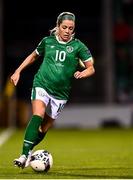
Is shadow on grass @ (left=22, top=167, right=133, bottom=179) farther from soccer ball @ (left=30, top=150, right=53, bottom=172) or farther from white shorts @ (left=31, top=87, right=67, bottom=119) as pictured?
white shorts @ (left=31, top=87, right=67, bottom=119)

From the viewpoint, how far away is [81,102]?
27.1 m

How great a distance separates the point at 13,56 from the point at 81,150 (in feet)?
38.0

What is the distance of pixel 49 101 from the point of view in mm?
11461

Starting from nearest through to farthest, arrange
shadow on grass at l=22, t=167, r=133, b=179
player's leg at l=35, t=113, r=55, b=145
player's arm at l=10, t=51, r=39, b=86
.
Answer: shadow on grass at l=22, t=167, r=133, b=179 → player's arm at l=10, t=51, r=39, b=86 → player's leg at l=35, t=113, r=55, b=145

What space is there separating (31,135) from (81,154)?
3.91 metres

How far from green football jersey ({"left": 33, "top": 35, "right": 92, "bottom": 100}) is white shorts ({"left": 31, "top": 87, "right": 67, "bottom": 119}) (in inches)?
2.2

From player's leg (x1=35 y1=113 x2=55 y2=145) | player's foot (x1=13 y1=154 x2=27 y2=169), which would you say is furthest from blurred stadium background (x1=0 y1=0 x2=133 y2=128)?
player's foot (x1=13 y1=154 x2=27 y2=169)

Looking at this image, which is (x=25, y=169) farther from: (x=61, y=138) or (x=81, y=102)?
(x=81, y=102)

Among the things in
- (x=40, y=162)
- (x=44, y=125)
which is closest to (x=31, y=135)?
(x=40, y=162)

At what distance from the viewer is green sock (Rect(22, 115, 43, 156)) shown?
11.1 m

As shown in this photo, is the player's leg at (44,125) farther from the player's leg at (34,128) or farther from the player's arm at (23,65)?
the player's arm at (23,65)

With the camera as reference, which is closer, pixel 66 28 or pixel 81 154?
pixel 66 28

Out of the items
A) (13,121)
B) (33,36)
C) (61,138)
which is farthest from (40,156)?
(33,36)

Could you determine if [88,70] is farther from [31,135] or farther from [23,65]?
[31,135]
